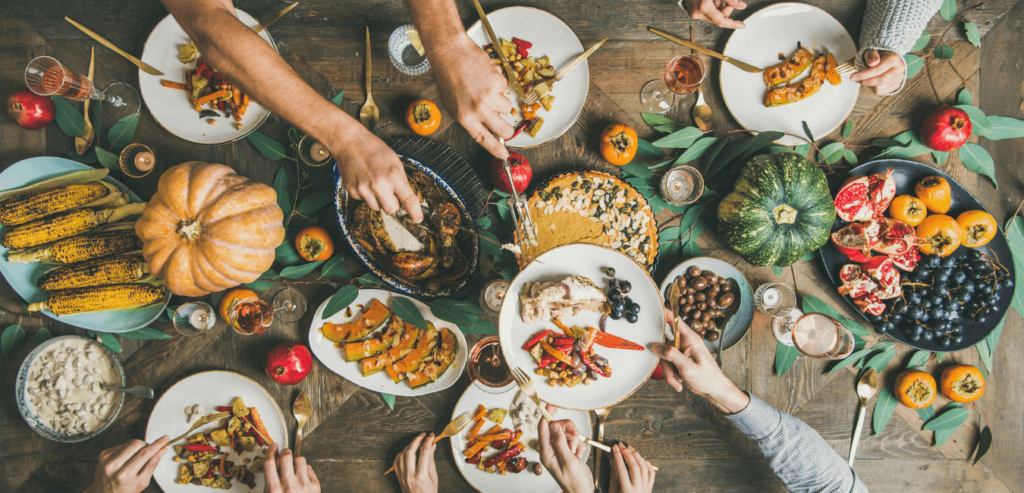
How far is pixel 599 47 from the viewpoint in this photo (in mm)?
2102

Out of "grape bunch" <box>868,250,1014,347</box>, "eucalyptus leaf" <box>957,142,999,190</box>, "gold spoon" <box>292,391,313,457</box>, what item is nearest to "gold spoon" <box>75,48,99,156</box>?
"gold spoon" <box>292,391,313,457</box>

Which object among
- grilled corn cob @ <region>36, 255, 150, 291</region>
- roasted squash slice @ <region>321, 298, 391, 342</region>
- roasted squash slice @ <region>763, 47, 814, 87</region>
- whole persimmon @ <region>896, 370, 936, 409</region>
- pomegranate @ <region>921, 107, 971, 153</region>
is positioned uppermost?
roasted squash slice @ <region>763, 47, 814, 87</region>

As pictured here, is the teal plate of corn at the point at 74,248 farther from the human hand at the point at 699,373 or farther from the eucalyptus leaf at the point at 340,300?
the human hand at the point at 699,373

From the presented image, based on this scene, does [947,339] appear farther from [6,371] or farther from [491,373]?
[6,371]

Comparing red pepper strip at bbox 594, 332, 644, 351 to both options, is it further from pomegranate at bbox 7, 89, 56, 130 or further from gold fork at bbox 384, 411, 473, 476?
pomegranate at bbox 7, 89, 56, 130

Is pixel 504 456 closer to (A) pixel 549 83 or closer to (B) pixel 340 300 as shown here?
(B) pixel 340 300

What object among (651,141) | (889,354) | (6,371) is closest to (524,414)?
(651,141)

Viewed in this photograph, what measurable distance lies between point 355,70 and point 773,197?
1892 millimetres

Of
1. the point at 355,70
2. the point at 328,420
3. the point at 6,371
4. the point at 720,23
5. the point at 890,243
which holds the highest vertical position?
the point at 720,23

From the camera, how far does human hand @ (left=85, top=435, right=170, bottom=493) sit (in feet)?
6.12

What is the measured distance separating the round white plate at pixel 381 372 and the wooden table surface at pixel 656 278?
0.13 metres

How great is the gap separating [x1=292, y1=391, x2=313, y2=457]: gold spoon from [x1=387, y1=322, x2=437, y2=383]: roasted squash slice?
1.40ft

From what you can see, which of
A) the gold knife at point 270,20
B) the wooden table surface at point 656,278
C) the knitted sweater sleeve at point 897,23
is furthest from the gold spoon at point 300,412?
the knitted sweater sleeve at point 897,23

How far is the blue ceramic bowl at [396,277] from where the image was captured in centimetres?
179
